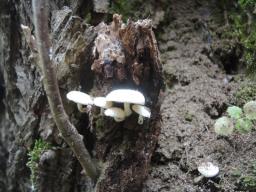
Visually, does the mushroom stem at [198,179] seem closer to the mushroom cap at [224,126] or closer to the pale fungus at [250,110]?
the mushroom cap at [224,126]

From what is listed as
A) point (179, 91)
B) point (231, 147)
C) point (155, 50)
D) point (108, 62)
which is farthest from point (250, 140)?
point (108, 62)

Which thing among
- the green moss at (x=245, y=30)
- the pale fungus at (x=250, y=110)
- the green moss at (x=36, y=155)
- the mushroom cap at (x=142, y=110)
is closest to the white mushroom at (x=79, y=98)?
the mushroom cap at (x=142, y=110)

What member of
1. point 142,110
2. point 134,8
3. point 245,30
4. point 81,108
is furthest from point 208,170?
point 134,8

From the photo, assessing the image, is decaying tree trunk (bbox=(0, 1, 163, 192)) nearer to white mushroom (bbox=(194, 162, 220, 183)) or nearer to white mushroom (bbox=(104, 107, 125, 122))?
white mushroom (bbox=(104, 107, 125, 122))

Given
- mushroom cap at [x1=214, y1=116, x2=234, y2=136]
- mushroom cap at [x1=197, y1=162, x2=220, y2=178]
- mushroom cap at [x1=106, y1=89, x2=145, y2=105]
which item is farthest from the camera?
mushroom cap at [x1=214, y1=116, x2=234, y2=136]

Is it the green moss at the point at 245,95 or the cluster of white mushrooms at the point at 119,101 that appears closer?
the cluster of white mushrooms at the point at 119,101

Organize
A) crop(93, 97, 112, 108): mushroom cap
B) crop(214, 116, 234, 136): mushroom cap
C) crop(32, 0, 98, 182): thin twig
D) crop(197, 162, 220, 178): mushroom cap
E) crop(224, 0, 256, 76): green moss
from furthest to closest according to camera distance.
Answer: crop(224, 0, 256, 76): green moss
crop(214, 116, 234, 136): mushroom cap
crop(197, 162, 220, 178): mushroom cap
crop(93, 97, 112, 108): mushroom cap
crop(32, 0, 98, 182): thin twig

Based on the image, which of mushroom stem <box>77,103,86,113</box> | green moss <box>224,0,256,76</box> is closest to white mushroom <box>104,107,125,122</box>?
mushroom stem <box>77,103,86,113</box>
